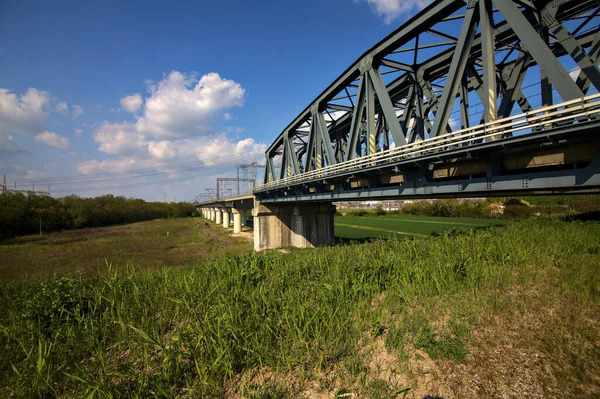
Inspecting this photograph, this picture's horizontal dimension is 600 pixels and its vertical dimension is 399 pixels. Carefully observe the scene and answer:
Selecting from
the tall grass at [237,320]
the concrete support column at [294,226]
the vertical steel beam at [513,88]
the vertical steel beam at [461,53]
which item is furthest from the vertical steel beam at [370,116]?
the concrete support column at [294,226]

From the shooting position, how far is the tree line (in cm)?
5147

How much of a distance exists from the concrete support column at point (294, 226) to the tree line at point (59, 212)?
52801 millimetres

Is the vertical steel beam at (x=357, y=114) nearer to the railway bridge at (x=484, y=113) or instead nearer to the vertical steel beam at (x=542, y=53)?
the railway bridge at (x=484, y=113)

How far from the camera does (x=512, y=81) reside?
11500 mm

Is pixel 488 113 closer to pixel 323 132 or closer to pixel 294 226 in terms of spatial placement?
pixel 323 132

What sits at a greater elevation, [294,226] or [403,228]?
[294,226]

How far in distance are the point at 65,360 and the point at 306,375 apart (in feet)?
13.0

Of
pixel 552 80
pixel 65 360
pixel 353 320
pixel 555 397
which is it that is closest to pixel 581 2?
pixel 552 80

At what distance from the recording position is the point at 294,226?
1262 inches

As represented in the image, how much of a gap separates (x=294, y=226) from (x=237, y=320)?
27.5 m

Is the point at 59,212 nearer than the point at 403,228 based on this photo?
No

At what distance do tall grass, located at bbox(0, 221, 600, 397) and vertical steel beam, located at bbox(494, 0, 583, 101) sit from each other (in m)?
4.78

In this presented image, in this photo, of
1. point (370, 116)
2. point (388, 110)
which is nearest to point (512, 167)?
point (388, 110)

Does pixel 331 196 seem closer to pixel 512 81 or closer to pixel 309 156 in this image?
pixel 309 156
